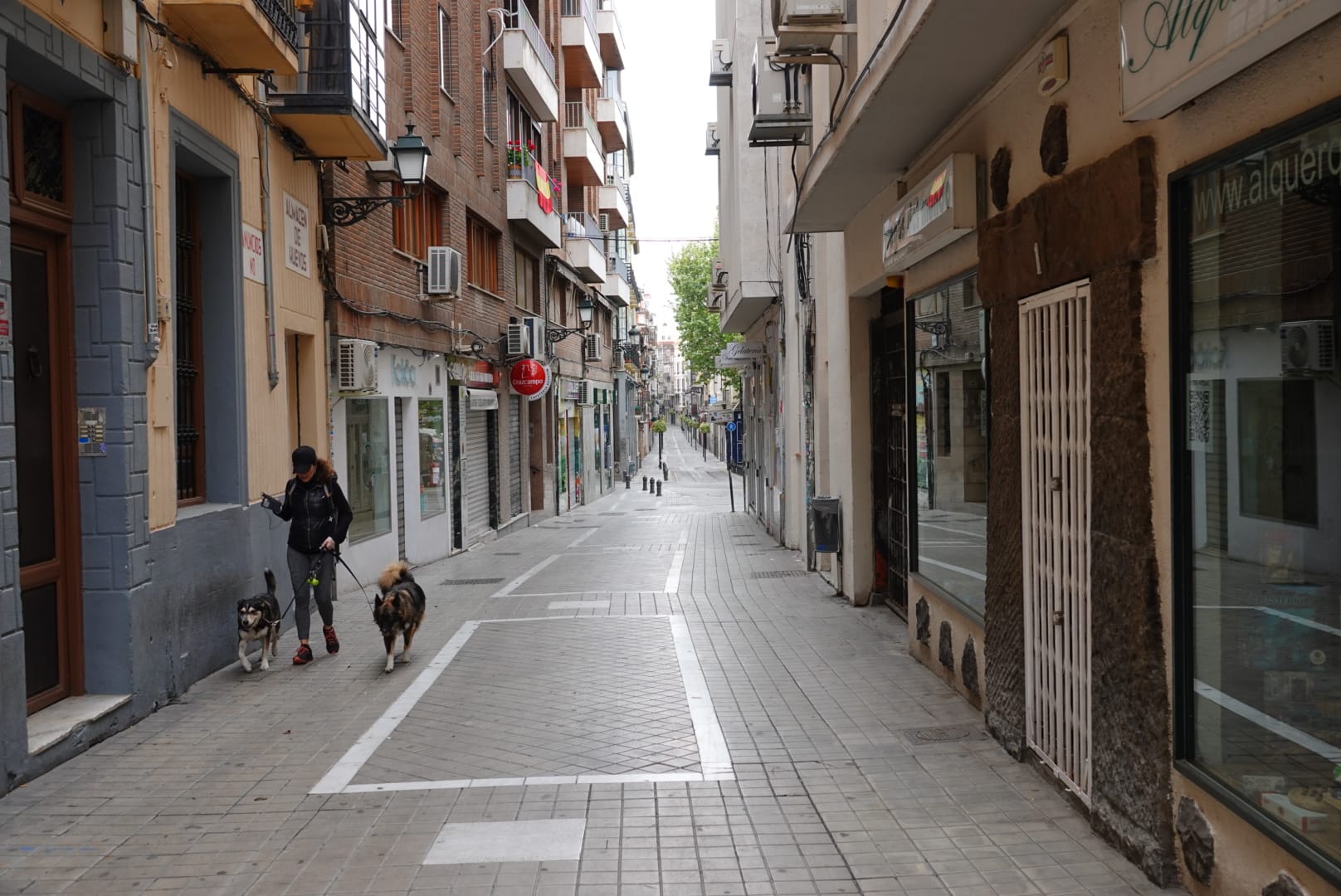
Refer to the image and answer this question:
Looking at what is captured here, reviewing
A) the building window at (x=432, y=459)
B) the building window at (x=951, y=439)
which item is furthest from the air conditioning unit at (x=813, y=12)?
the building window at (x=432, y=459)

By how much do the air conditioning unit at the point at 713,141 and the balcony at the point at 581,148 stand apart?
5637 millimetres

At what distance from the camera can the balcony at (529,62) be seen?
2430cm

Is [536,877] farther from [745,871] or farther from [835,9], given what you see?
[835,9]

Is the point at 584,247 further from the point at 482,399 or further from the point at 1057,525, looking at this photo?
the point at 1057,525

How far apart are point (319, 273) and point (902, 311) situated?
651 centimetres

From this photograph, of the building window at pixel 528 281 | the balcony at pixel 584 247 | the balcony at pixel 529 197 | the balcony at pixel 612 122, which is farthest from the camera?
the balcony at pixel 612 122

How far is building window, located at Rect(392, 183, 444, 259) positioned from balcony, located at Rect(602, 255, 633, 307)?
21.9m

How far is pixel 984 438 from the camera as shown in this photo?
25.0ft

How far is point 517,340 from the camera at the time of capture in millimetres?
25109

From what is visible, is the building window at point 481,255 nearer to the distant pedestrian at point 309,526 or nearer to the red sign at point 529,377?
the red sign at point 529,377

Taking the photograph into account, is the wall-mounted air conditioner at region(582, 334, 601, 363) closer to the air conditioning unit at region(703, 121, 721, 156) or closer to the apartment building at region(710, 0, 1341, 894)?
the air conditioning unit at region(703, 121, 721, 156)

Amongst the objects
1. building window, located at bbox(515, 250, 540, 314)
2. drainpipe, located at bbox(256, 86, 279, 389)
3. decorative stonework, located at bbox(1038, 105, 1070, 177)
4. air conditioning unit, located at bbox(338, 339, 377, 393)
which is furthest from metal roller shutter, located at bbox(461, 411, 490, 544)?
decorative stonework, located at bbox(1038, 105, 1070, 177)

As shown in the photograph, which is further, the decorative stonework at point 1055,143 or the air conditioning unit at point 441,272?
the air conditioning unit at point 441,272

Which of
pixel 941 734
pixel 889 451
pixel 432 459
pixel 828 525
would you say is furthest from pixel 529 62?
pixel 941 734
